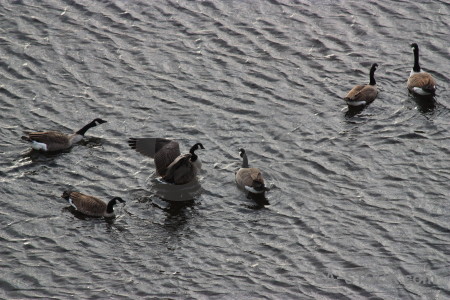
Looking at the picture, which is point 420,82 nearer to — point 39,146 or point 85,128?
point 85,128

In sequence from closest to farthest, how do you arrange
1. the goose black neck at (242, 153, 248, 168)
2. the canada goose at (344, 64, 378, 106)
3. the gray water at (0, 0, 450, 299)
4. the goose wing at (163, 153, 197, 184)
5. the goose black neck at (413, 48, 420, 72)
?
the gray water at (0, 0, 450, 299) < the goose wing at (163, 153, 197, 184) < the goose black neck at (242, 153, 248, 168) < the canada goose at (344, 64, 378, 106) < the goose black neck at (413, 48, 420, 72)

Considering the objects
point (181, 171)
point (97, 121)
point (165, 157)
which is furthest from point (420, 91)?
point (97, 121)

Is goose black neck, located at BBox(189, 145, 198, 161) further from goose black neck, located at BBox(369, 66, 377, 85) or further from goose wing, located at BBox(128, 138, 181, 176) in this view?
goose black neck, located at BBox(369, 66, 377, 85)

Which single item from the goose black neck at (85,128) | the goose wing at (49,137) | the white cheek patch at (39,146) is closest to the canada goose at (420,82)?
the goose black neck at (85,128)

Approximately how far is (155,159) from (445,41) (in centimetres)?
1037

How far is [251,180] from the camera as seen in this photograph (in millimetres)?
18438

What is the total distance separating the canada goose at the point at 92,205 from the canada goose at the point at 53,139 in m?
2.55

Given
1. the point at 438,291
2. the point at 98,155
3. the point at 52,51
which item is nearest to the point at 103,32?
the point at 52,51

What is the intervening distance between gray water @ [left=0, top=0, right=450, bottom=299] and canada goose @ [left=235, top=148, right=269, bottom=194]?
30cm

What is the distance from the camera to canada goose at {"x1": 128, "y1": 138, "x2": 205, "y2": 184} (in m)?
19.2

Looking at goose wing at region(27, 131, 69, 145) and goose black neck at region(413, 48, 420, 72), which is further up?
goose black neck at region(413, 48, 420, 72)

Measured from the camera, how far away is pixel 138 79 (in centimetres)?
2327

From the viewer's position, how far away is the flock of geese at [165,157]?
17.8 metres

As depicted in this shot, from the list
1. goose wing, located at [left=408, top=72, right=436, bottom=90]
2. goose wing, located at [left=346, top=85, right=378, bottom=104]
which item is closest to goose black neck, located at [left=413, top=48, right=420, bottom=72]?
goose wing, located at [left=408, top=72, right=436, bottom=90]
